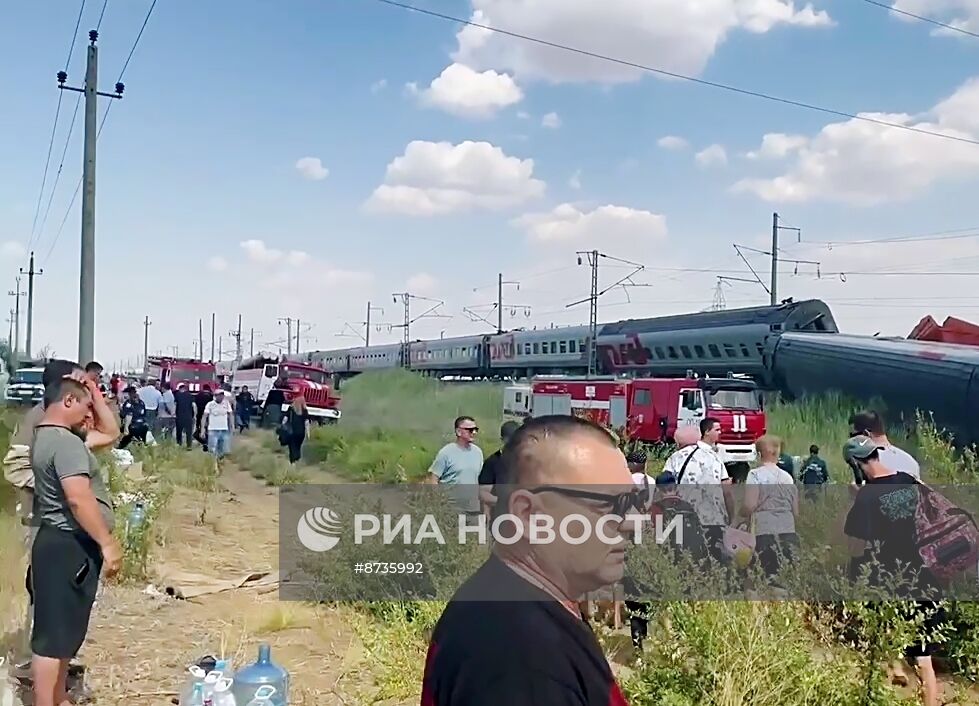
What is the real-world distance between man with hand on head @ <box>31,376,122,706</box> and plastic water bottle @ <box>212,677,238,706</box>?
840 millimetres

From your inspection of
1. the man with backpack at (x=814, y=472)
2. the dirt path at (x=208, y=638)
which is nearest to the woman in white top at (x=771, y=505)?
the man with backpack at (x=814, y=472)

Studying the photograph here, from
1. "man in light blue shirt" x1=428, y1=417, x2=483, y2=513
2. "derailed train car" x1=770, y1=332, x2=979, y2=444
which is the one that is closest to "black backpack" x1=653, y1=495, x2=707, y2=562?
"man in light blue shirt" x1=428, y1=417, x2=483, y2=513

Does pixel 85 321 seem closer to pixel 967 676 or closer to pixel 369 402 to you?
pixel 967 676

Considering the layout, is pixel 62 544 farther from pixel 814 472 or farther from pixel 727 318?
pixel 727 318

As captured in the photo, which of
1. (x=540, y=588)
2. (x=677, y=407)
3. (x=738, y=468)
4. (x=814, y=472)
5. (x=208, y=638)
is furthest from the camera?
(x=677, y=407)

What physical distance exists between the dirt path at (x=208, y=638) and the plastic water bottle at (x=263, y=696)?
1.21 metres

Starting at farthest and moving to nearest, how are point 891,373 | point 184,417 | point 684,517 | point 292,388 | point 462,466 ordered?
1. point 292,388
2. point 184,417
3. point 891,373
4. point 462,466
5. point 684,517

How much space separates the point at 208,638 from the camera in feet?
19.6

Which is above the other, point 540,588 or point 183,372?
point 183,372

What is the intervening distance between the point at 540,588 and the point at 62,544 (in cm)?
327

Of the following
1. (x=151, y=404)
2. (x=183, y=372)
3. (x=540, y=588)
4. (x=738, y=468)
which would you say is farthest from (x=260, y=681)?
(x=183, y=372)

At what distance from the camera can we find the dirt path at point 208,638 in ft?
16.9

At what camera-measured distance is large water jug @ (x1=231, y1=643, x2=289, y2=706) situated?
12.5 ft

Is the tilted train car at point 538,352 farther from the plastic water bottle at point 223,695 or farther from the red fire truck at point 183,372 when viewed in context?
the plastic water bottle at point 223,695
